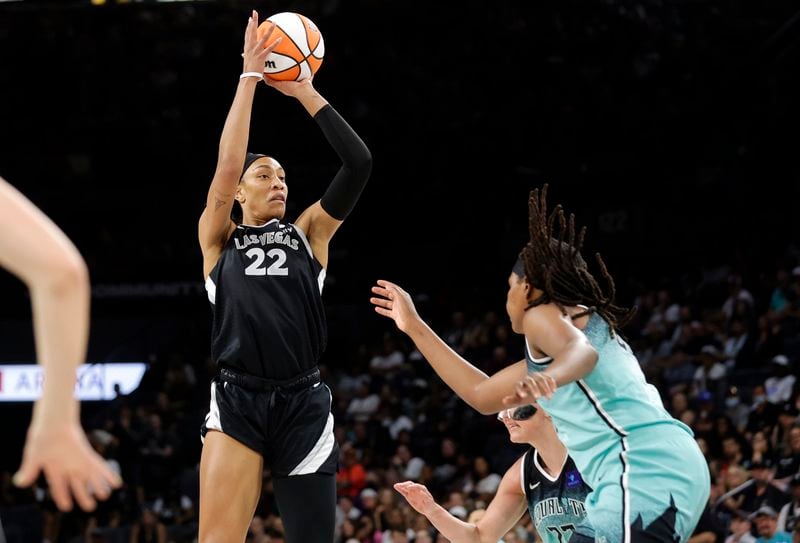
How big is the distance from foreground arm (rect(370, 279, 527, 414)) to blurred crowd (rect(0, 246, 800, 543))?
227 inches

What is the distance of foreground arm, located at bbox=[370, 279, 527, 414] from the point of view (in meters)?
3.94

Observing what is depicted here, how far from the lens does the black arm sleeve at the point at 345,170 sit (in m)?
5.16

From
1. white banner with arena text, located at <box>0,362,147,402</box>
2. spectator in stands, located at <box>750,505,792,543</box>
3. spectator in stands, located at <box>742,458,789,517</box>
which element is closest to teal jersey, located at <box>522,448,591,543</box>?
spectator in stands, located at <box>750,505,792,543</box>

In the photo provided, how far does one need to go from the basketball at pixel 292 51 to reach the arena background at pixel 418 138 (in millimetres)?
11516

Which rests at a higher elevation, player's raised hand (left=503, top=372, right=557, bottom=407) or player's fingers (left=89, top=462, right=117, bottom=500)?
player's raised hand (left=503, top=372, right=557, bottom=407)

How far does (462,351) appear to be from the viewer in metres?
15.5

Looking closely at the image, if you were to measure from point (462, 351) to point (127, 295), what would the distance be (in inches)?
273

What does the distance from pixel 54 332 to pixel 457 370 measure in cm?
225

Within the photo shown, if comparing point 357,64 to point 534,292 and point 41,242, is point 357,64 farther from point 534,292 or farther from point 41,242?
point 41,242

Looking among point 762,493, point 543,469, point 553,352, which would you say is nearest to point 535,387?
point 553,352

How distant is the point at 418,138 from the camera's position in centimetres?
1844

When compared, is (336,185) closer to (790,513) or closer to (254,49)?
(254,49)

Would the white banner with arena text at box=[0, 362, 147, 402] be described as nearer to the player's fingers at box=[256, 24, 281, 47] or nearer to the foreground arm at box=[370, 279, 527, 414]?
the player's fingers at box=[256, 24, 281, 47]

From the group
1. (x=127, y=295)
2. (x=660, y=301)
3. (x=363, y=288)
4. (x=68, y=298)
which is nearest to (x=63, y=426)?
(x=68, y=298)
